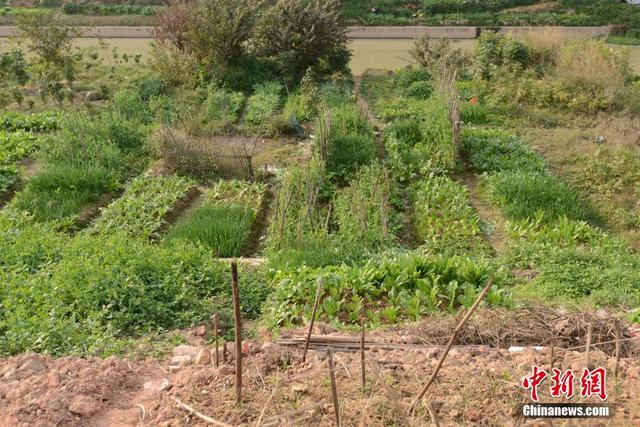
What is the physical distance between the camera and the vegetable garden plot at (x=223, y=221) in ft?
24.9

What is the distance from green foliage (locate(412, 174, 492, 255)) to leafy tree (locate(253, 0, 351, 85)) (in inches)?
282

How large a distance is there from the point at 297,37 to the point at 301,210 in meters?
8.54

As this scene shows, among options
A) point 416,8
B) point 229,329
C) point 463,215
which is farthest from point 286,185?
point 416,8

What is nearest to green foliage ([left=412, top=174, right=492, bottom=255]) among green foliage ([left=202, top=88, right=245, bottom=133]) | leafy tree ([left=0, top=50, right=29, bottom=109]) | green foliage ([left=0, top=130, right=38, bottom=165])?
green foliage ([left=202, top=88, right=245, bottom=133])

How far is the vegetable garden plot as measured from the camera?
7.58 m

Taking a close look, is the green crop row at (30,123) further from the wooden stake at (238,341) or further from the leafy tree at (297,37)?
the wooden stake at (238,341)

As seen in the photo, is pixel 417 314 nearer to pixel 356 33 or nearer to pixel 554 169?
pixel 554 169

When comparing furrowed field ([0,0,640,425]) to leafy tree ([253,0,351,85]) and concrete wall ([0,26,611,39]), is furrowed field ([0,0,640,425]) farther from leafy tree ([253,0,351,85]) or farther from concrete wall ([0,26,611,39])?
concrete wall ([0,26,611,39])

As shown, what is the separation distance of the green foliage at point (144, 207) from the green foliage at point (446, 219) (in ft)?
10.4

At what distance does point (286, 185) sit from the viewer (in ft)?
28.8

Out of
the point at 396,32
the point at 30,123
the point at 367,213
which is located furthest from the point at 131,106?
the point at 396,32

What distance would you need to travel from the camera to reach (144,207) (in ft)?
28.3

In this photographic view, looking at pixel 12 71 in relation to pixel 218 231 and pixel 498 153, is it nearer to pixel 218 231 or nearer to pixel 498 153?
pixel 218 231

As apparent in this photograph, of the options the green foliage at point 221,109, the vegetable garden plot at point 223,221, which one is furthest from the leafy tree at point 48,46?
the vegetable garden plot at point 223,221
